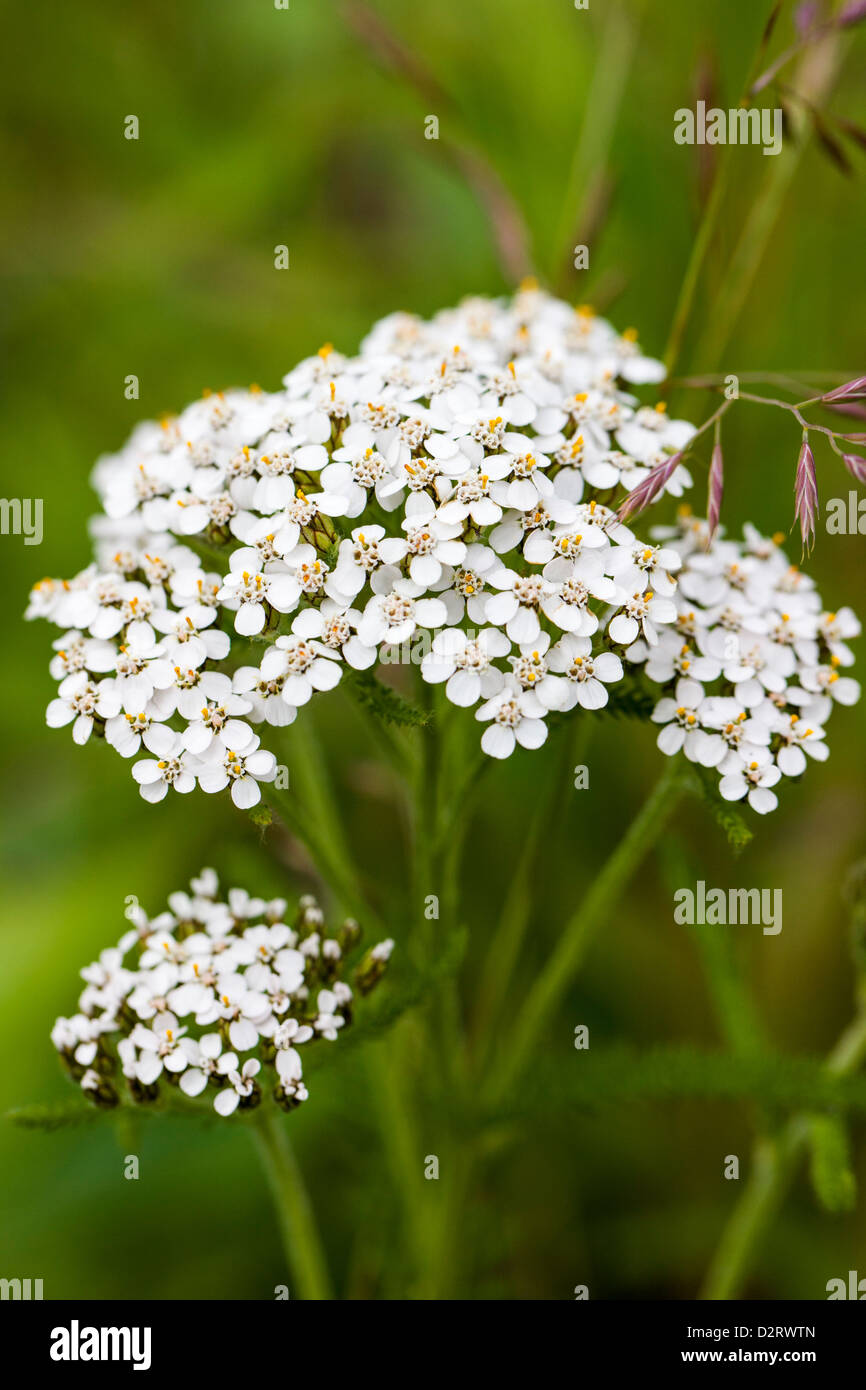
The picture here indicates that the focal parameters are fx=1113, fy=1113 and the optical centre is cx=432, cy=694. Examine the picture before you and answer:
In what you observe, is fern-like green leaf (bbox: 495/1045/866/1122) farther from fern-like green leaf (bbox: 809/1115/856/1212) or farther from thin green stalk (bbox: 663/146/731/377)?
thin green stalk (bbox: 663/146/731/377)

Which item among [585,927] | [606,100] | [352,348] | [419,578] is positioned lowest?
[585,927]

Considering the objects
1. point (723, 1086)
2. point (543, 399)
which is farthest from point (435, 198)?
point (723, 1086)

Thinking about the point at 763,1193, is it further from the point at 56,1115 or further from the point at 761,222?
the point at 761,222

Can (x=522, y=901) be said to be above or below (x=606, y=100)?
below

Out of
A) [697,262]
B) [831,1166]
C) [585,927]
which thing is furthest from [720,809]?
[697,262]

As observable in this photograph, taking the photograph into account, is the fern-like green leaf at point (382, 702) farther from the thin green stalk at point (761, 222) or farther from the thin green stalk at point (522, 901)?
the thin green stalk at point (761, 222)
